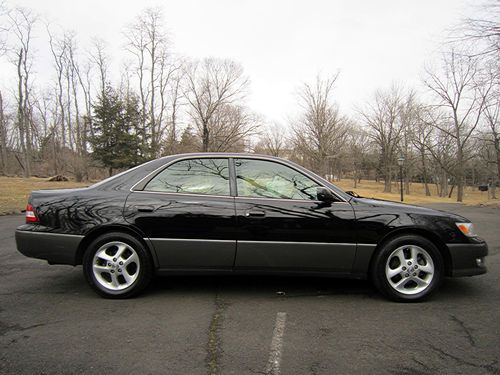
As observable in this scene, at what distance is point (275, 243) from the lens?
3.32 metres

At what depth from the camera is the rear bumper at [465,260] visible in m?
3.36

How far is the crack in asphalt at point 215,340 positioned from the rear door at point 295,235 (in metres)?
A: 0.47

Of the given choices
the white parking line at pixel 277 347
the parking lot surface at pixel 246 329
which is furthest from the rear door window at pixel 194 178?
the white parking line at pixel 277 347

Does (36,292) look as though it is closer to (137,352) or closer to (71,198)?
(71,198)

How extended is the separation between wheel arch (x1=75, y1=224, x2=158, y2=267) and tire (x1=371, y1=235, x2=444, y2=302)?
2.43 meters

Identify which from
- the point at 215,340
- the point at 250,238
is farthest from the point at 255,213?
the point at 215,340

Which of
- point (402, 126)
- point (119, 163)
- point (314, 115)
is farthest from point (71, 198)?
point (402, 126)

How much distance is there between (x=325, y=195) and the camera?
11.0ft

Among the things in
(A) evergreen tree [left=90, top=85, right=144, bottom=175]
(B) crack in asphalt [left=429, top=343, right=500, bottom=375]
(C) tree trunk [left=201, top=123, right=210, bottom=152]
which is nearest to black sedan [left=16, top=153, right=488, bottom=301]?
(B) crack in asphalt [left=429, top=343, right=500, bottom=375]

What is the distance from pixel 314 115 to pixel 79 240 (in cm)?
3232

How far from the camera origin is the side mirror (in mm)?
3340

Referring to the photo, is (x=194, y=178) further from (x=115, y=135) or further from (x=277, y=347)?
(x=115, y=135)

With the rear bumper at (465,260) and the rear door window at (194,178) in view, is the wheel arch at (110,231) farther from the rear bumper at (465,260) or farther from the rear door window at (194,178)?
the rear bumper at (465,260)

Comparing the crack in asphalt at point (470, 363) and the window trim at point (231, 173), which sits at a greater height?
the window trim at point (231, 173)
